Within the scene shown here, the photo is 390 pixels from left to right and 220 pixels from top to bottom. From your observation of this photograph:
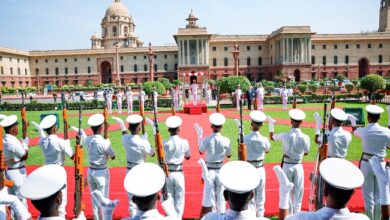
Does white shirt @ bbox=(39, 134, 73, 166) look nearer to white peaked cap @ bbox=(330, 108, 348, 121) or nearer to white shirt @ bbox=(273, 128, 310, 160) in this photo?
white shirt @ bbox=(273, 128, 310, 160)

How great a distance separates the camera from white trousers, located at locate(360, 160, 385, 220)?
5285 millimetres

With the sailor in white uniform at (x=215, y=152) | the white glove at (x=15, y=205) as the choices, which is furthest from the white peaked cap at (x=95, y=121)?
the white glove at (x=15, y=205)

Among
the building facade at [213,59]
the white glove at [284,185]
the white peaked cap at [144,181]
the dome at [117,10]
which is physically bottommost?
the white glove at [284,185]

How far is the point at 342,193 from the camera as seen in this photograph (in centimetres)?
258

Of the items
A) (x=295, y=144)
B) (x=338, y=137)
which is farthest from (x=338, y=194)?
(x=338, y=137)

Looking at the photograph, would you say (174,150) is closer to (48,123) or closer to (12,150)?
(48,123)

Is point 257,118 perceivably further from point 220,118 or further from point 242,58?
point 242,58

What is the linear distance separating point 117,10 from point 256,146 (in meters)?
85.8

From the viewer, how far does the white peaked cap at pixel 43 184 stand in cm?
262

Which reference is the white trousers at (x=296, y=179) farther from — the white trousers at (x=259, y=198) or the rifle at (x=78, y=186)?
the rifle at (x=78, y=186)

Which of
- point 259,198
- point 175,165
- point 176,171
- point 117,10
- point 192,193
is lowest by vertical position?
point 192,193

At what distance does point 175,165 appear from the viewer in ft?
18.6

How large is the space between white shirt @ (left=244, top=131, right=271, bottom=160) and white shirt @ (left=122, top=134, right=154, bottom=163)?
1.85 metres

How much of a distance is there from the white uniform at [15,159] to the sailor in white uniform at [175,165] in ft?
8.79
